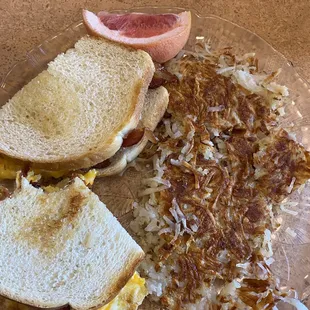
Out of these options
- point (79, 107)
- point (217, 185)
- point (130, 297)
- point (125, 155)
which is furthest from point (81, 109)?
point (130, 297)

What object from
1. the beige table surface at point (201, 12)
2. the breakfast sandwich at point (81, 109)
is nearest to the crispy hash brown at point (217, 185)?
the breakfast sandwich at point (81, 109)

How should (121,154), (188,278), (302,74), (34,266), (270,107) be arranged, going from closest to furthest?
(34,266), (188,278), (121,154), (270,107), (302,74)

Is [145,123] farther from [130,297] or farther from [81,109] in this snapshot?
[130,297]

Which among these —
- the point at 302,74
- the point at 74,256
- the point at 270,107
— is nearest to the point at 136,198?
the point at 74,256

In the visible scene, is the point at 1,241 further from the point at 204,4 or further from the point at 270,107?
the point at 204,4

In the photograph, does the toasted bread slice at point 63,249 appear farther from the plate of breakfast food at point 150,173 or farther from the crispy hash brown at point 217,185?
the crispy hash brown at point 217,185

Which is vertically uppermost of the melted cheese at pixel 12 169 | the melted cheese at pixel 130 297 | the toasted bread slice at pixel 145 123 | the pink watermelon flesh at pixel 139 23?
the pink watermelon flesh at pixel 139 23

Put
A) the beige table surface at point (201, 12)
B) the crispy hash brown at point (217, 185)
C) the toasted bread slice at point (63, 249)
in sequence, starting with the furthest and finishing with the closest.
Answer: the beige table surface at point (201, 12), the crispy hash brown at point (217, 185), the toasted bread slice at point (63, 249)
